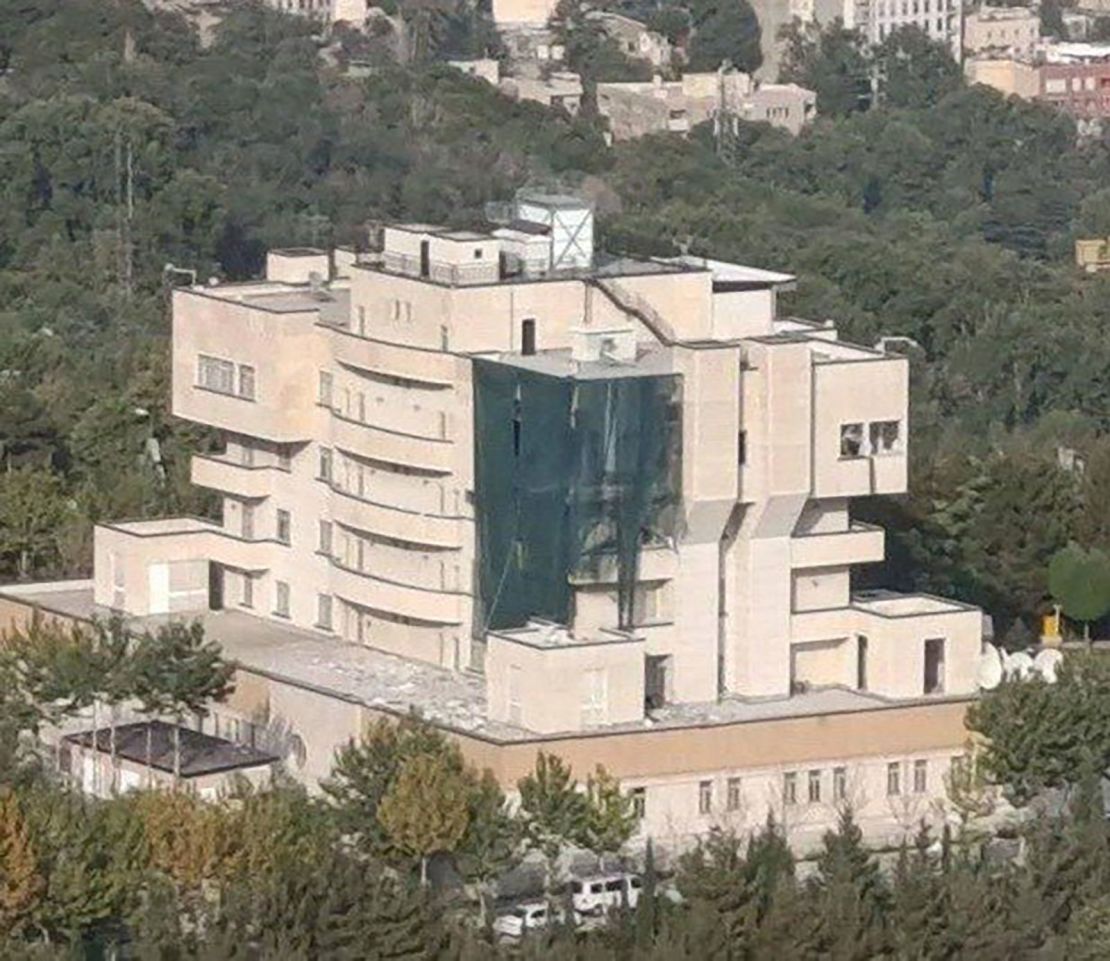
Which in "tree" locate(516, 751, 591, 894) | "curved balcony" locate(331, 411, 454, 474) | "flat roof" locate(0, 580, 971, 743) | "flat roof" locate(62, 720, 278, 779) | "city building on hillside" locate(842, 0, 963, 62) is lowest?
"flat roof" locate(62, 720, 278, 779)

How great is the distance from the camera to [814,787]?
4728 centimetres

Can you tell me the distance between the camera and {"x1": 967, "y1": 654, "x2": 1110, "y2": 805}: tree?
153 ft

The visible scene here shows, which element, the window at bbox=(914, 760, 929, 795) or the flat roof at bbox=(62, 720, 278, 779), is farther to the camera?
the window at bbox=(914, 760, 929, 795)

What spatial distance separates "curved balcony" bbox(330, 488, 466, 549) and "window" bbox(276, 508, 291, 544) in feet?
4.81

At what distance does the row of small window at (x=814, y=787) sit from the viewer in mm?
46875

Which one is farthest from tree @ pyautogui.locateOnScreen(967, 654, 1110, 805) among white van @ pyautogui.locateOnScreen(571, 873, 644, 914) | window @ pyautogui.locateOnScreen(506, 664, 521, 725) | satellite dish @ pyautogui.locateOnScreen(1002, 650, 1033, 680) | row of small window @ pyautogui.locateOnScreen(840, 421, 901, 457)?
window @ pyautogui.locateOnScreen(506, 664, 521, 725)

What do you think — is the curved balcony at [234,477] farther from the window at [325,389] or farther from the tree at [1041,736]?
the tree at [1041,736]

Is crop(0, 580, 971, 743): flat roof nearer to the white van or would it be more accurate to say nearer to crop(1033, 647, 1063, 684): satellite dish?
crop(1033, 647, 1063, 684): satellite dish

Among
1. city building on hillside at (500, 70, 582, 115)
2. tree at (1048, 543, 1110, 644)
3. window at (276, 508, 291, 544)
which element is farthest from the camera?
city building on hillside at (500, 70, 582, 115)

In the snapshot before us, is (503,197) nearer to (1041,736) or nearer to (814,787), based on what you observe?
(814,787)

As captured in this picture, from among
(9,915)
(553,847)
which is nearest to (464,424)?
(553,847)

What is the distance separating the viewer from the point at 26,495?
180ft

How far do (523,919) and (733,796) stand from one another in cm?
376

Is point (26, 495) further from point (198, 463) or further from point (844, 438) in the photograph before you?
point (844, 438)
